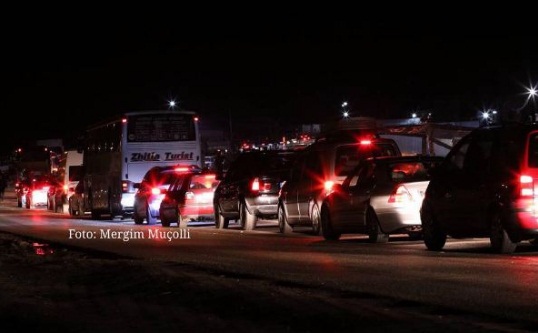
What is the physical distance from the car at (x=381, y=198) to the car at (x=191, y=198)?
7959 millimetres

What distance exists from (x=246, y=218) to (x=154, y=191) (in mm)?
5844

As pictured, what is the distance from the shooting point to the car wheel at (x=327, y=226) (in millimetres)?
19422

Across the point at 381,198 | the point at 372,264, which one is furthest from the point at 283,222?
the point at 372,264

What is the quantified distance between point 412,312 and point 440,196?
6.47 m

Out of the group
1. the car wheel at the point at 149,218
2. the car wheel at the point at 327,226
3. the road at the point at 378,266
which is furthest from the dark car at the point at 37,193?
the car wheel at the point at 327,226

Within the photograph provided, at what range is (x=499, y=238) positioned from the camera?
14.2 meters

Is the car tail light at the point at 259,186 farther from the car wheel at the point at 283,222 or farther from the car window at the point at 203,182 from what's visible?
the car window at the point at 203,182

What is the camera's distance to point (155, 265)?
14.7 m

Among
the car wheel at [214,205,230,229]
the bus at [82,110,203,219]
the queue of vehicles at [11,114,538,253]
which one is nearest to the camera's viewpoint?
the queue of vehicles at [11,114,538,253]

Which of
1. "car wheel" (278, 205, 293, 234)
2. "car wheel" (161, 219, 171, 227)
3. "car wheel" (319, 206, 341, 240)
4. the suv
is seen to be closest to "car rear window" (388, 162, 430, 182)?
the suv

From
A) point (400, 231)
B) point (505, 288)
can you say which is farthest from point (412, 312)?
point (400, 231)

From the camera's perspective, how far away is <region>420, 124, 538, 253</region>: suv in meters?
13.5

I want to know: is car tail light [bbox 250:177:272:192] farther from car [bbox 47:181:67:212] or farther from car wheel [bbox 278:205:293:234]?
car [bbox 47:181:67:212]

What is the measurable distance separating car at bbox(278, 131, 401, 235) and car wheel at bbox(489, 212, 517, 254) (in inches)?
249
